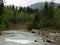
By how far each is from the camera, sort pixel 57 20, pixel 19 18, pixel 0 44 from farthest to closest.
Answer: pixel 19 18 → pixel 57 20 → pixel 0 44

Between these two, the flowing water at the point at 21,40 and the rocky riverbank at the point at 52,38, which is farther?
the rocky riverbank at the point at 52,38

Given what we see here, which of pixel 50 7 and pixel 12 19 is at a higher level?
pixel 50 7

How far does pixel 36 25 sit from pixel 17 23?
2147cm

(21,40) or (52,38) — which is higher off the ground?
(21,40)

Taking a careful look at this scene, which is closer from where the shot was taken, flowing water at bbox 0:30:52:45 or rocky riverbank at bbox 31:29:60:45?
flowing water at bbox 0:30:52:45

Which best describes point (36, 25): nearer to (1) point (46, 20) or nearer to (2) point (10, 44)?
(1) point (46, 20)

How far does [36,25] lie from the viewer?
269 feet

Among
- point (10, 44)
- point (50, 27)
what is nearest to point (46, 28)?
point (50, 27)

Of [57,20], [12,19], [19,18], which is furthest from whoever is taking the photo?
[19,18]

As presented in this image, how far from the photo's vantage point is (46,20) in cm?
7969

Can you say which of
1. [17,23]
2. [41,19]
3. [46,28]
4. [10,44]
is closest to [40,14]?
[41,19]

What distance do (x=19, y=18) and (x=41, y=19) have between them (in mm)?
27403

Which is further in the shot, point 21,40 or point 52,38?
point 52,38

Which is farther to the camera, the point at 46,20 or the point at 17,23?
the point at 17,23
